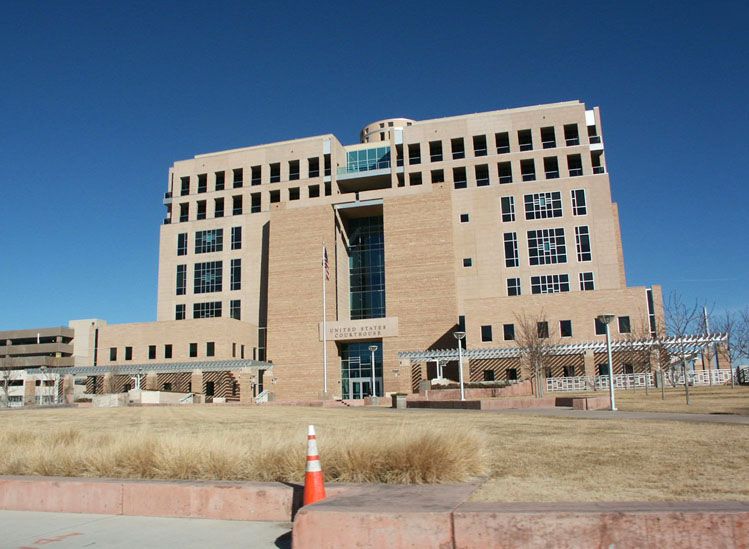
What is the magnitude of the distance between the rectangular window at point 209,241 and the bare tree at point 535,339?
34.6 m

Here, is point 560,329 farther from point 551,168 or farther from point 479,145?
point 479,145

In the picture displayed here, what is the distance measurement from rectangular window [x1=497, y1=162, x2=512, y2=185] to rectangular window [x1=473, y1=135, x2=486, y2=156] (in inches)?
88.5

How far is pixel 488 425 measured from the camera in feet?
49.1

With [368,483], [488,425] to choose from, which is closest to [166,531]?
[368,483]

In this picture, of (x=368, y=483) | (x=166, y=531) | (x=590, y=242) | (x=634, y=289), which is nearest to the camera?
(x=166, y=531)

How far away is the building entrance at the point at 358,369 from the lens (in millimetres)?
61763

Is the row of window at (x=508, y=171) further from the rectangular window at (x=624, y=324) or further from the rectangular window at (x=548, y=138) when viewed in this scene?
the rectangular window at (x=624, y=324)

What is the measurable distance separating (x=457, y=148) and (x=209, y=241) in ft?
94.8

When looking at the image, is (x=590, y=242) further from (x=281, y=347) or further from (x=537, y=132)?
(x=281, y=347)

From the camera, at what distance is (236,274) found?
71062 mm

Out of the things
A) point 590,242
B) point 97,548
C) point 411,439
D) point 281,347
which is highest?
point 590,242

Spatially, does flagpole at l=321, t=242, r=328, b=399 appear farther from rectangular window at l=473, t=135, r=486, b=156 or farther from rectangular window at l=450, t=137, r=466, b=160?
rectangular window at l=473, t=135, r=486, b=156

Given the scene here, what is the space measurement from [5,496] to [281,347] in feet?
178

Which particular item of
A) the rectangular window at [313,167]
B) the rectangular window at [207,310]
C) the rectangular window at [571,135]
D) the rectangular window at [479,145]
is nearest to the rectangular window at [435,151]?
the rectangular window at [479,145]
